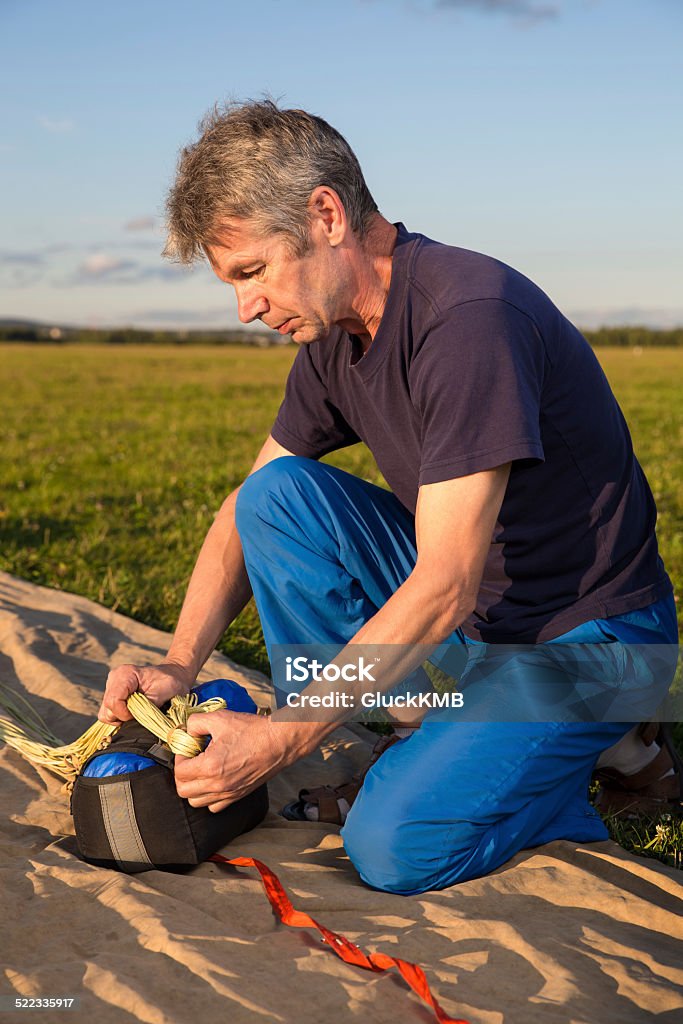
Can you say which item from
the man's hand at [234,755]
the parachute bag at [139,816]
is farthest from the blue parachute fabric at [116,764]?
the man's hand at [234,755]

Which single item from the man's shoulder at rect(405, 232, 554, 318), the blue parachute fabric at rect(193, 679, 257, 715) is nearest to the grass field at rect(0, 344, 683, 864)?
the blue parachute fabric at rect(193, 679, 257, 715)

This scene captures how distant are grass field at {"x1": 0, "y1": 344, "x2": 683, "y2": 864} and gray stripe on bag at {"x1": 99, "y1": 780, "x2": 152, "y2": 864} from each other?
2.08 meters

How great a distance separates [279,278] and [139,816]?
5.21 ft

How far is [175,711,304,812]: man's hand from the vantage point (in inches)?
113

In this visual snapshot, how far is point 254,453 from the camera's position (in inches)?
462

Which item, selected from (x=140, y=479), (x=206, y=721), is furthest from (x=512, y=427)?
(x=140, y=479)

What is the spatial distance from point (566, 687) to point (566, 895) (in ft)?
1.96

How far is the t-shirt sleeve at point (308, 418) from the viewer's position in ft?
12.3

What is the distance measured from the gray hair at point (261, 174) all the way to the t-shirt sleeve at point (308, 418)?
726 mm

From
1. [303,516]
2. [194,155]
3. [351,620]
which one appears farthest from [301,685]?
[194,155]

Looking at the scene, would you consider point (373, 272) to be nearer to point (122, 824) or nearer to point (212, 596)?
point (212, 596)

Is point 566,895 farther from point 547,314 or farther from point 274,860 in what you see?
point 547,314

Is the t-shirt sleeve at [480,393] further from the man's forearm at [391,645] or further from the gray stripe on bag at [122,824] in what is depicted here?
the gray stripe on bag at [122,824]

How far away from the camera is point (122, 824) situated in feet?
9.82
